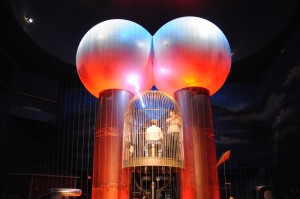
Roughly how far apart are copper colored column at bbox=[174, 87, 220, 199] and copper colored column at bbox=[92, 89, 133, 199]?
0.81 m

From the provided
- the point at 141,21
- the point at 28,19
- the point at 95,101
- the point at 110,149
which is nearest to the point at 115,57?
the point at 110,149

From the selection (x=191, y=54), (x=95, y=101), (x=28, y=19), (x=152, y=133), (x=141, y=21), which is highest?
(x=141, y=21)

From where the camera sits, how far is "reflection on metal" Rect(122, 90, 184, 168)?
11.2 ft

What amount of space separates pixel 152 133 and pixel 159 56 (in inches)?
51.6

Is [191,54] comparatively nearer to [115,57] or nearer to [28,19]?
[115,57]

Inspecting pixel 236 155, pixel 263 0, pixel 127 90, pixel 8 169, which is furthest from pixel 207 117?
pixel 8 169

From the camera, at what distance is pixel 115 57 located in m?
4.19

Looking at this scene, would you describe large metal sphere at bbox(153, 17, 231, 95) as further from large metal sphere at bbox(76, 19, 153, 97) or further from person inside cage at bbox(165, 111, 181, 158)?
person inside cage at bbox(165, 111, 181, 158)

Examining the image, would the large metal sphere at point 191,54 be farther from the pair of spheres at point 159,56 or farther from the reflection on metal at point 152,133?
the reflection on metal at point 152,133

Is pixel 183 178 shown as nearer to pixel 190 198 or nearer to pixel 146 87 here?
pixel 190 198

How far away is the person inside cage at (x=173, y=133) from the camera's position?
3752 mm

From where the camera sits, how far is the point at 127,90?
14.7 ft

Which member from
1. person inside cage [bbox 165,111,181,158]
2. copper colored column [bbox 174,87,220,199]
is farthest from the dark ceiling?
person inside cage [bbox 165,111,181,158]

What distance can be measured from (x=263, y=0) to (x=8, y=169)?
311 inches
